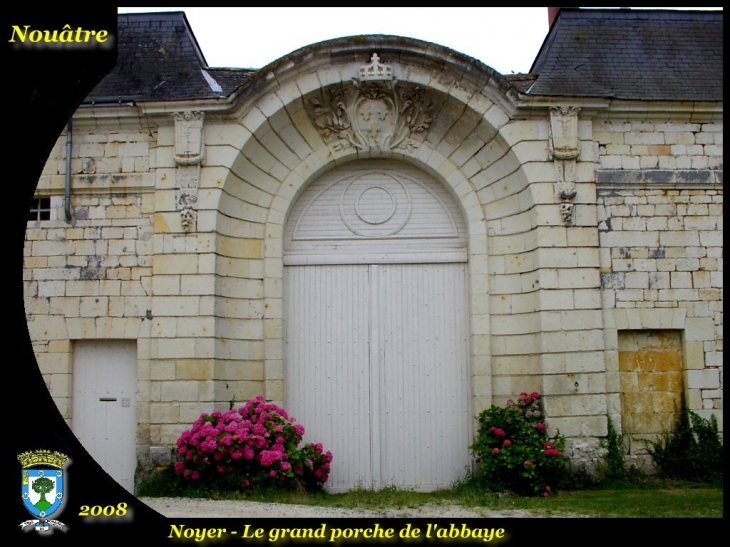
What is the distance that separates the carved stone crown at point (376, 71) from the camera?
8969mm

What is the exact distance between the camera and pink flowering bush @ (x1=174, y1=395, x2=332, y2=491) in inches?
306

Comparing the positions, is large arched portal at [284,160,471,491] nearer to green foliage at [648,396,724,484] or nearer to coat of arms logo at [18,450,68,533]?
green foliage at [648,396,724,484]

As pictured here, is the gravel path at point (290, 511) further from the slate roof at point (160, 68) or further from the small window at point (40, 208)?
the slate roof at point (160, 68)

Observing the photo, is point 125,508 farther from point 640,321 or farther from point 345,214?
point 640,321

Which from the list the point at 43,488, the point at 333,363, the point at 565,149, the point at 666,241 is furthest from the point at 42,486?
the point at 666,241

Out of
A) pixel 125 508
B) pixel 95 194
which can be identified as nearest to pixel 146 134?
pixel 95 194

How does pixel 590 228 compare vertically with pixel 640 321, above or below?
above

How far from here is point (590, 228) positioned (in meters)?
8.80

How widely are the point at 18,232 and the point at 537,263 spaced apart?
526cm

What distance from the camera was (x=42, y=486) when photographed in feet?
20.0

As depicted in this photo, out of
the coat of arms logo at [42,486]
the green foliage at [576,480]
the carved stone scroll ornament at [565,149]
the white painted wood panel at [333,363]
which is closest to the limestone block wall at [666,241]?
the carved stone scroll ornament at [565,149]

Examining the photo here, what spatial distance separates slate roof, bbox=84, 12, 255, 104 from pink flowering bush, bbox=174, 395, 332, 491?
11.7 feet

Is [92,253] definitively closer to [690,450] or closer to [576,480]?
[576,480]
